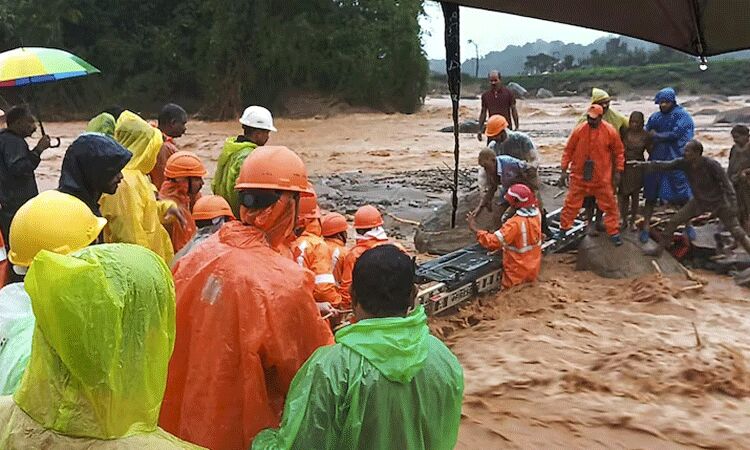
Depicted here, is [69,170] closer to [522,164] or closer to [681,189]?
[522,164]

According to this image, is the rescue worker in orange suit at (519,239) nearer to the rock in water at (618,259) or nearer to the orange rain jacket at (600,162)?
the rock in water at (618,259)

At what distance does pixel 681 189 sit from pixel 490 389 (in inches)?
185

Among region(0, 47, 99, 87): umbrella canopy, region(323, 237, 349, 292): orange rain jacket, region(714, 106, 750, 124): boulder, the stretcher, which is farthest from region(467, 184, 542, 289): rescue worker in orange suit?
region(714, 106, 750, 124): boulder

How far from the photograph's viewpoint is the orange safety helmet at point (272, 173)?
98.3 inches

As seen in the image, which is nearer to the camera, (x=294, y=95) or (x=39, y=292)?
(x=39, y=292)

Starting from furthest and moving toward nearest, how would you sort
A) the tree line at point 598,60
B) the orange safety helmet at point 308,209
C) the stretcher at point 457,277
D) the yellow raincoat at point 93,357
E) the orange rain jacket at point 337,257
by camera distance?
the tree line at point 598,60 → the stretcher at point 457,277 → the orange rain jacket at point 337,257 → the orange safety helmet at point 308,209 → the yellow raincoat at point 93,357

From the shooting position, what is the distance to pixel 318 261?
4625mm

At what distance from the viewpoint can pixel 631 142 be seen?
847cm

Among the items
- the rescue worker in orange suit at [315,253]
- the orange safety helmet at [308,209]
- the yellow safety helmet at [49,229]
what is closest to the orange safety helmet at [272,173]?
the yellow safety helmet at [49,229]

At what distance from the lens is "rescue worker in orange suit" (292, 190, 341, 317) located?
14.1 ft

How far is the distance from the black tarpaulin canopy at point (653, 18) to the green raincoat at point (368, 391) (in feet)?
4.96

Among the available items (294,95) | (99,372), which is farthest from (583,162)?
(294,95)

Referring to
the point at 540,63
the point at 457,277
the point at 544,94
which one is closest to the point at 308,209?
the point at 457,277

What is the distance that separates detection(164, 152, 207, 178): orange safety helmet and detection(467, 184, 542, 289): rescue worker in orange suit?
2870 millimetres
